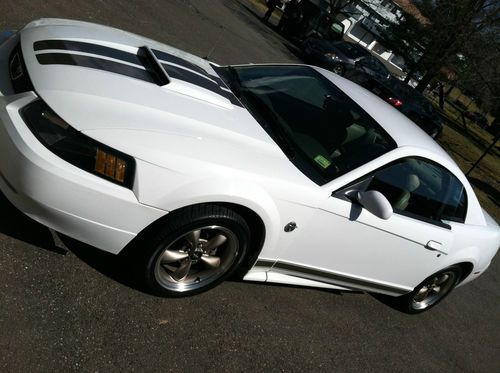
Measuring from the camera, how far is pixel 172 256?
2.90 meters

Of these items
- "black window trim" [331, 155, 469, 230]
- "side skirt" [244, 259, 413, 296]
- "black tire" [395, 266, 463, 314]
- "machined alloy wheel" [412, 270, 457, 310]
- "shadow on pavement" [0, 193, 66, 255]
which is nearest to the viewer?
"shadow on pavement" [0, 193, 66, 255]

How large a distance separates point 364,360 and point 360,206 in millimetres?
1368

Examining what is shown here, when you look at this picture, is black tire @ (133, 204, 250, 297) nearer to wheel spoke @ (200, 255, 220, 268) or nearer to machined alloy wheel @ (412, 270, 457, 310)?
wheel spoke @ (200, 255, 220, 268)

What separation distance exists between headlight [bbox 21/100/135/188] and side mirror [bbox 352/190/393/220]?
1566mm

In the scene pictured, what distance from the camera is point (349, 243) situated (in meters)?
3.38

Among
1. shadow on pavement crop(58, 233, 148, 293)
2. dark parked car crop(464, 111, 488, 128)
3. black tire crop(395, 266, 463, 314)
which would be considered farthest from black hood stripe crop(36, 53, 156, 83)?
dark parked car crop(464, 111, 488, 128)

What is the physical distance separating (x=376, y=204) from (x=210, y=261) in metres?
1.17

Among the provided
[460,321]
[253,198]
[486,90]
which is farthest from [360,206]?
[486,90]

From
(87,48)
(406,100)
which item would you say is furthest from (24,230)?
(406,100)

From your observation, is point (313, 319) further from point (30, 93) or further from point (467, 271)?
point (30, 93)

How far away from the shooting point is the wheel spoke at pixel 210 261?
3.04m

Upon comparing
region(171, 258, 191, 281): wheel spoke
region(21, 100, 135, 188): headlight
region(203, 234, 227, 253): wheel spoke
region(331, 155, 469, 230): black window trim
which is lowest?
region(171, 258, 191, 281): wheel spoke

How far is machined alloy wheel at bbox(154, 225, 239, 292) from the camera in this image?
2875 mm

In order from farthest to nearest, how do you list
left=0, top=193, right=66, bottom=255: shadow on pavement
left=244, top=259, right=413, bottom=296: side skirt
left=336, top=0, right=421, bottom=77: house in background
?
left=336, top=0, right=421, bottom=77: house in background < left=244, top=259, right=413, bottom=296: side skirt < left=0, top=193, right=66, bottom=255: shadow on pavement
